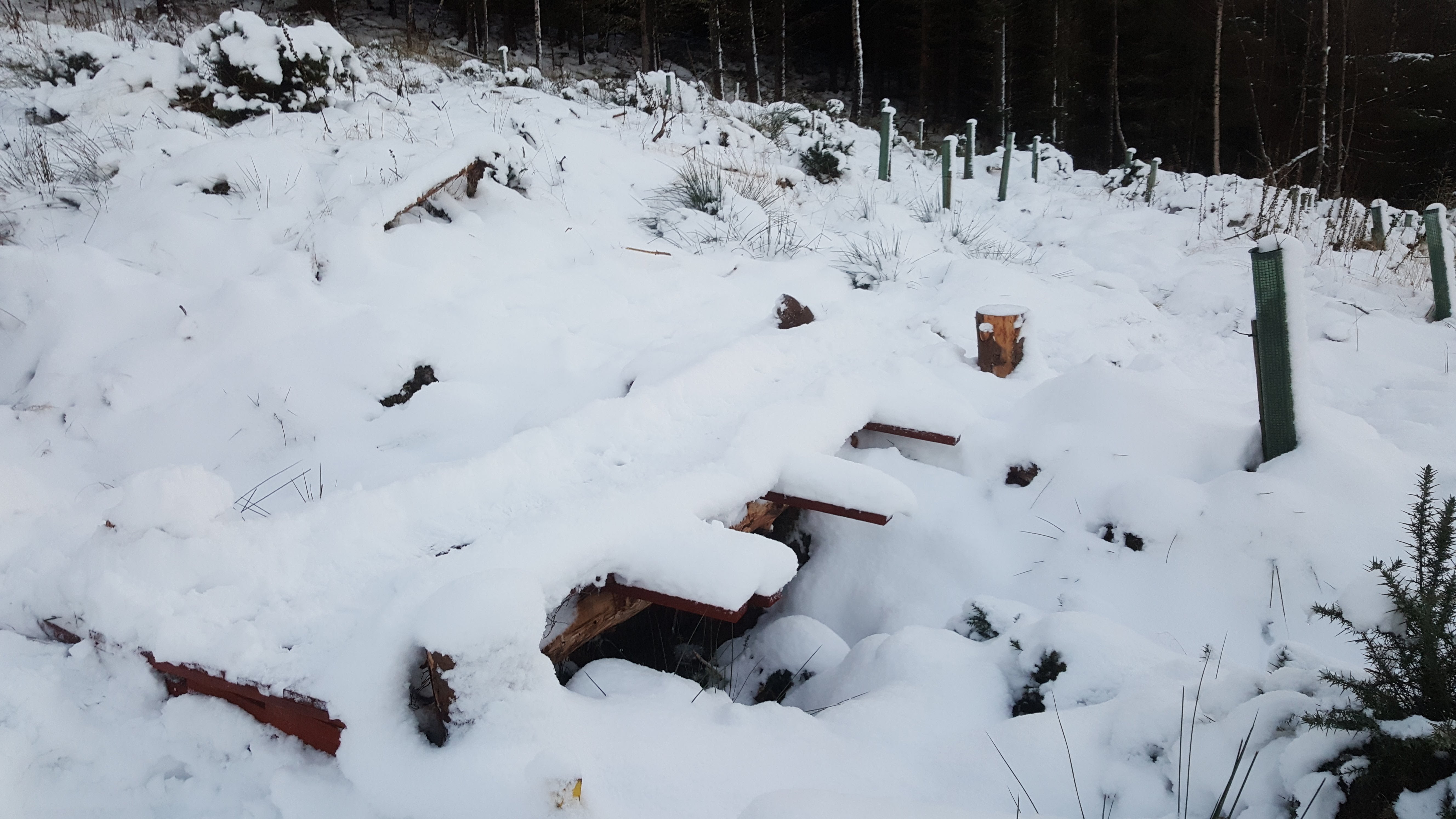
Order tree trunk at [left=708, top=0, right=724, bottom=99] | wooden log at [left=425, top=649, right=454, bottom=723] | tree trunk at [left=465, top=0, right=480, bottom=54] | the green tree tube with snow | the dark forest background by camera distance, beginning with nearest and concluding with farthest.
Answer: wooden log at [left=425, top=649, right=454, bottom=723] → the green tree tube with snow → the dark forest background → tree trunk at [left=708, top=0, right=724, bottom=99] → tree trunk at [left=465, top=0, right=480, bottom=54]

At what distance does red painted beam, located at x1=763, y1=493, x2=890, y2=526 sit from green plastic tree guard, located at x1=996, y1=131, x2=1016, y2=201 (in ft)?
25.0

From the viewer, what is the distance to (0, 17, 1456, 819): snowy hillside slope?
1.29 meters

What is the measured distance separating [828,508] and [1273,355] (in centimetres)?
149

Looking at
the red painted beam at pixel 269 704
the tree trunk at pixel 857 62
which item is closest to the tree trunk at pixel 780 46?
the tree trunk at pixel 857 62

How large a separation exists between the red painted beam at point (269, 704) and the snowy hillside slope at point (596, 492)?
2 cm

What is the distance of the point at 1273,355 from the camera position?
233 cm

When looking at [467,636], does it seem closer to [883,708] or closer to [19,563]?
[883,708]

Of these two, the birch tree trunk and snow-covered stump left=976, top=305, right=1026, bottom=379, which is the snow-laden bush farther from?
the birch tree trunk

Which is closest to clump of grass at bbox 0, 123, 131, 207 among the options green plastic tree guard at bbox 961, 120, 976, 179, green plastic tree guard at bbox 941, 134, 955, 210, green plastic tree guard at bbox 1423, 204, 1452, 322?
green plastic tree guard at bbox 941, 134, 955, 210

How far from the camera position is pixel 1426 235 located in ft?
16.0

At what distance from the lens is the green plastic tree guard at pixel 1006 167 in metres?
8.73

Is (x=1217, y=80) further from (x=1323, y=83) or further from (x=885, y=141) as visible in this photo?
(x=885, y=141)

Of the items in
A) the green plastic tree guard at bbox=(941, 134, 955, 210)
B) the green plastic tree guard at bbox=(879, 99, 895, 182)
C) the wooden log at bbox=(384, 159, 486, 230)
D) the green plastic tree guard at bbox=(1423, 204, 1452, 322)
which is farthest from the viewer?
the green plastic tree guard at bbox=(879, 99, 895, 182)

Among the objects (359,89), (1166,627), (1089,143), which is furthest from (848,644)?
(1089,143)
